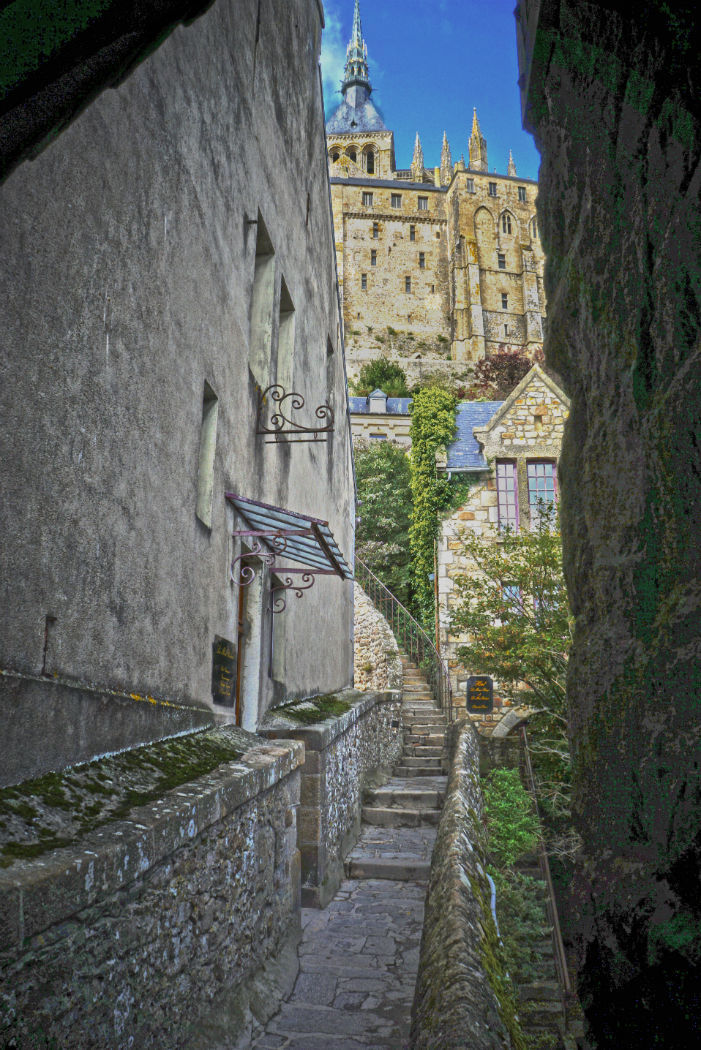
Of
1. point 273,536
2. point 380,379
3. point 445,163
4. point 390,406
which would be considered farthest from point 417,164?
point 273,536

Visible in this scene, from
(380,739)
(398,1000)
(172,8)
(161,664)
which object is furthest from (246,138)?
(380,739)

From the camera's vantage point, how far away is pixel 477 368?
45344 millimetres

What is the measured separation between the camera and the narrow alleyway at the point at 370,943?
4.51 meters

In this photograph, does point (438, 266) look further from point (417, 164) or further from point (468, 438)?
point (468, 438)

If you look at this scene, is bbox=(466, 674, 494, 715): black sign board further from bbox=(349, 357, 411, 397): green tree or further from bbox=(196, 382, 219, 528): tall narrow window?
bbox=(349, 357, 411, 397): green tree

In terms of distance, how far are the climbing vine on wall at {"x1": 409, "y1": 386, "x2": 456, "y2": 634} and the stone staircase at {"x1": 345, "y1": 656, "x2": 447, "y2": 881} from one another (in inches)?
167

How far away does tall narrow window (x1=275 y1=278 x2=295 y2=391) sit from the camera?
27.6ft

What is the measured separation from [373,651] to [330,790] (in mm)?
10030

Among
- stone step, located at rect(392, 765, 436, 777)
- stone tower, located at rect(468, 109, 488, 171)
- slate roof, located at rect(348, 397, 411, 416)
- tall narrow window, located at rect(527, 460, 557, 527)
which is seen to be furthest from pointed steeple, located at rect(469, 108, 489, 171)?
stone step, located at rect(392, 765, 436, 777)

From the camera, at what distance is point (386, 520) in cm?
2536

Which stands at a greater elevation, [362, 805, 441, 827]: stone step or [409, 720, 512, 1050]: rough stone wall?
[409, 720, 512, 1050]: rough stone wall

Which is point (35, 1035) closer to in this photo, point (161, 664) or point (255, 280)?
point (161, 664)

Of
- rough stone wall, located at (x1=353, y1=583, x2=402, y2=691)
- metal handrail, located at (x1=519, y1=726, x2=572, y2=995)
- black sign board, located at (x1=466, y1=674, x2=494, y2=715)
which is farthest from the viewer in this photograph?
rough stone wall, located at (x1=353, y1=583, x2=402, y2=691)

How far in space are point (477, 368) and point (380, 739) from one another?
119 feet
